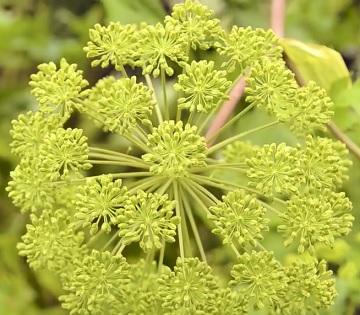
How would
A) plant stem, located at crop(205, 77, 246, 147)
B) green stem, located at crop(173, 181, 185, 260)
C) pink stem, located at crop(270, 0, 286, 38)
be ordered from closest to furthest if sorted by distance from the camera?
green stem, located at crop(173, 181, 185, 260), plant stem, located at crop(205, 77, 246, 147), pink stem, located at crop(270, 0, 286, 38)

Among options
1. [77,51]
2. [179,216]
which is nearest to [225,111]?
[179,216]

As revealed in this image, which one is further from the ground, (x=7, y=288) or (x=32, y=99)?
(x=32, y=99)

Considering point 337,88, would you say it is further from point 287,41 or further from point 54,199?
point 54,199

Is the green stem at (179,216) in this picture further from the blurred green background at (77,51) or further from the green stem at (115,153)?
the blurred green background at (77,51)

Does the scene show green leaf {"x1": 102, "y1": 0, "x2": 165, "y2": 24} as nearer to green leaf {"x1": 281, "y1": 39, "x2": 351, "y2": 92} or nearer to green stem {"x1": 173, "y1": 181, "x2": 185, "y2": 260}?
green leaf {"x1": 281, "y1": 39, "x2": 351, "y2": 92}

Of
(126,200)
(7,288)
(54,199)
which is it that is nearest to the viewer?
(126,200)

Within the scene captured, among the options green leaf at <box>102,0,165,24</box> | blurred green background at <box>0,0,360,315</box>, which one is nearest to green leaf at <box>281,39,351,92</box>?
blurred green background at <box>0,0,360,315</box>

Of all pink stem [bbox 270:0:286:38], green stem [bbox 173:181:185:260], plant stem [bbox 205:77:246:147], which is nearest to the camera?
green stem [bbox 173:181:185:260]

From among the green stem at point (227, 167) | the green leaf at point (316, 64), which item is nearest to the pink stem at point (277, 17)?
the green leaf at point (316, 64)

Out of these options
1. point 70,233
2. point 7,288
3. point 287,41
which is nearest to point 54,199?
point 70,233
